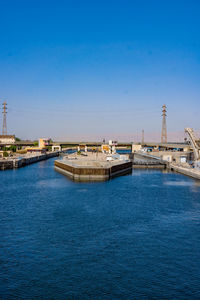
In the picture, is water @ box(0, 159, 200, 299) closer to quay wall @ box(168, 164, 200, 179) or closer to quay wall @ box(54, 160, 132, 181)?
quay wall @ box(54, 160, 132, 181)

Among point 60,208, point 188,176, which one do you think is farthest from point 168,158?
point 60,208

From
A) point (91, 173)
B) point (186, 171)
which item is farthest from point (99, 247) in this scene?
point (186, 171)

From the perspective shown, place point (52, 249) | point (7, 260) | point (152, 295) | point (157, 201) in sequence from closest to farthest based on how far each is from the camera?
point (152, 295) → point (7, 260) → point (52, 249) → point (157, 201)

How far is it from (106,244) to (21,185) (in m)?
41.0

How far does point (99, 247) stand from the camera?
2869 cm

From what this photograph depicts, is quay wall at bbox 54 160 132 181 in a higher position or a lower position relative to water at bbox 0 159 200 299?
higher

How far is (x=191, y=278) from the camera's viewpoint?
2308 centimetres

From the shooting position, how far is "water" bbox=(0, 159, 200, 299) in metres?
21.7

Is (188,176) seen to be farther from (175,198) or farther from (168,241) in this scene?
(168,241)

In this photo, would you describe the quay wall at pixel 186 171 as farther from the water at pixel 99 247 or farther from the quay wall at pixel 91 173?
the water at pixel 99 247

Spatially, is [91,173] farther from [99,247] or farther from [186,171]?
[99,247]

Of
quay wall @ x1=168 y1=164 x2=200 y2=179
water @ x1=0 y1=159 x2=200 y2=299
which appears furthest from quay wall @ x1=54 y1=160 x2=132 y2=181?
water @ x1=0 y1=159 x2=200 y2=299

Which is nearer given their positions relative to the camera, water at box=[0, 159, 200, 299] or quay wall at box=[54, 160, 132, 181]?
water at box=[0, 159, 200, 299]

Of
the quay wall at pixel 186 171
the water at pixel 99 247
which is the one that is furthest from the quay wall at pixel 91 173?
the water at pixel 99 247
